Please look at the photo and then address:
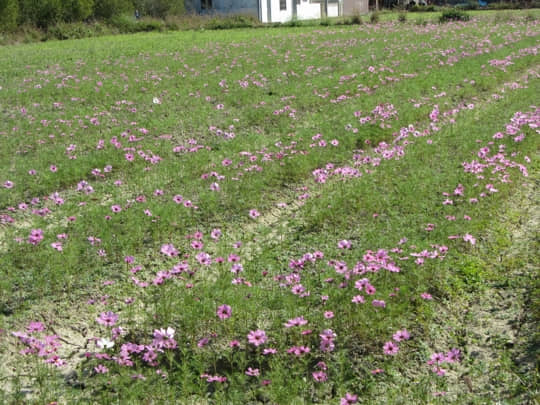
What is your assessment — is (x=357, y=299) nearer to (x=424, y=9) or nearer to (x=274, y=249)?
(x=274, y=249)

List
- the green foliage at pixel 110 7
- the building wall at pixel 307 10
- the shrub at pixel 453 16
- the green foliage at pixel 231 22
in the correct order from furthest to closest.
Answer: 1. the building wall at pixel 307 10
2. the green foliage at pixel 110 7
3. the green foliage at pixel 231 22
4. the shrub at pixel 453 16

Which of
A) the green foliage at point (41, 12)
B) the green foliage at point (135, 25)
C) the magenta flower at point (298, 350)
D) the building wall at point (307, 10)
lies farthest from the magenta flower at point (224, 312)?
the building wall at point (307, 10)

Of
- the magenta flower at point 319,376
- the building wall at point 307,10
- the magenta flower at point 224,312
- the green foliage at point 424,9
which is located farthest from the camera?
the green foliage at point 424,9

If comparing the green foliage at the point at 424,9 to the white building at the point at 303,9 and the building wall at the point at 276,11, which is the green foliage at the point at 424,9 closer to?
the white building at the point at 303,9

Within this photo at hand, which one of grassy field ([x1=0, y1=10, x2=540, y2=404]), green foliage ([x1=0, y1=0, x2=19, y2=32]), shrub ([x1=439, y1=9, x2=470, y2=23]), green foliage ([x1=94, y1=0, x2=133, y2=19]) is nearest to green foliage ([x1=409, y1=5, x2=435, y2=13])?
shrub ([x1=439, y1=9, x2=470, y2=23])

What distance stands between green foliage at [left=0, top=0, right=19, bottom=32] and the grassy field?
25.7 m

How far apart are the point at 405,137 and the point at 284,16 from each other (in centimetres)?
3471

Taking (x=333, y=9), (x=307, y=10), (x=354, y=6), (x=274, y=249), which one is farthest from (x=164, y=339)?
(x=354, y=6)

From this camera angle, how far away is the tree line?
33625 mm

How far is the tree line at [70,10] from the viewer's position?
1324 inches

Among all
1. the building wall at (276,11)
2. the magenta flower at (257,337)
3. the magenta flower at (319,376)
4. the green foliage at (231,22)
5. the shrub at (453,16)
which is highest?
the building wall at (276,11)

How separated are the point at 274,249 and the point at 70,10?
3708 centimetres

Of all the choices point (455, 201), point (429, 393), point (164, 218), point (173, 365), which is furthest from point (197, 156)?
point (429, 393)

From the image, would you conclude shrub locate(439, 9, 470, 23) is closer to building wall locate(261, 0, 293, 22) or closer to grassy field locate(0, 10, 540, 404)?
building wall locate(261, 0, 293, 22)
